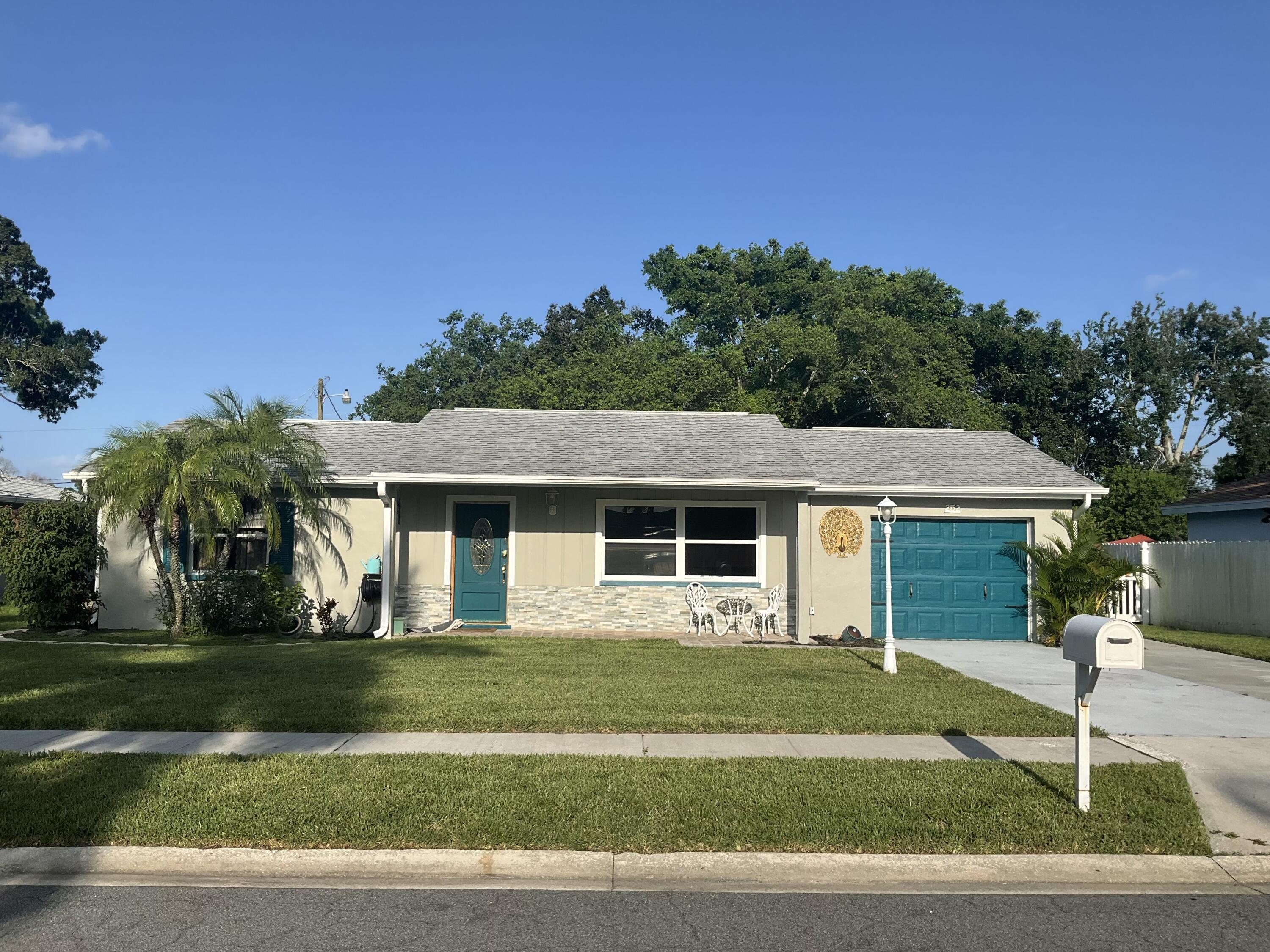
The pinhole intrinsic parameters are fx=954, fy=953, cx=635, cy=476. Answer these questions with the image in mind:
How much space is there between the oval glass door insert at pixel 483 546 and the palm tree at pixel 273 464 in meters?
2.12

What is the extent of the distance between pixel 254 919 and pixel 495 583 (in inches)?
453

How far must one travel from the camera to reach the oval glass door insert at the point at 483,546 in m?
16.2

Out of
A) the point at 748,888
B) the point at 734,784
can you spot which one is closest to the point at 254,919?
the point at 748,888

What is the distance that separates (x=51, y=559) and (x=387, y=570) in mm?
5231

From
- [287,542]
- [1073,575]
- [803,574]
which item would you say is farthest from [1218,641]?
[287,542]

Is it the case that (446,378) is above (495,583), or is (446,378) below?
above

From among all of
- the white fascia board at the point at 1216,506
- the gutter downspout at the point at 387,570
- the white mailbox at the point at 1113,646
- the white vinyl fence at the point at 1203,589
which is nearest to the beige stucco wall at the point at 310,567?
the gutter downspout at the point at 387,570

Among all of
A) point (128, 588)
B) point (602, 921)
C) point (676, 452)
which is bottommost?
point (602, 921)

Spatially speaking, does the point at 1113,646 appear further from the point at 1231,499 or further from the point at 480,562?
the point at 1231,499

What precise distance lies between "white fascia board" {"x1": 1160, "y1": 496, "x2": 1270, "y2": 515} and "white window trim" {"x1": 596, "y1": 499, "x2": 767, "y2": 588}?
12942 mm

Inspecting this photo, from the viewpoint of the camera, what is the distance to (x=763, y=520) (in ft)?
52.8

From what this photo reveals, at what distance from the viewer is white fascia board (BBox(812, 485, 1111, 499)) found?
1559cm

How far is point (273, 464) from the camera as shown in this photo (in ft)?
50.5

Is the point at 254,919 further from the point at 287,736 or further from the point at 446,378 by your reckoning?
the point at 446,378
